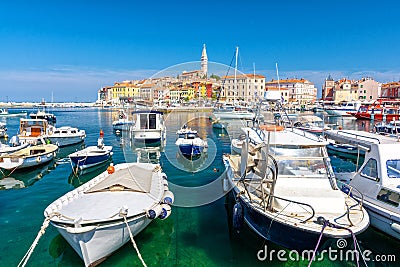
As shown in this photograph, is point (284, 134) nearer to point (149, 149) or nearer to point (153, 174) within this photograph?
point (153, 174)

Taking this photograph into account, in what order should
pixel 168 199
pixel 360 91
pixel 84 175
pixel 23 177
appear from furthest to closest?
1. pixel 360 91
2. pixel 84 175
3. pixel 23 177
4. pixel 168 199

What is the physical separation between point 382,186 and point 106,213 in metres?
8.64

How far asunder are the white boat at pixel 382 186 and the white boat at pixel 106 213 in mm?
6321

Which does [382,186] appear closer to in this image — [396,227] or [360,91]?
[396,227]

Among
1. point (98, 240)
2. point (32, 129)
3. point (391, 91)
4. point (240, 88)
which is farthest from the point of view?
point (391, 91)

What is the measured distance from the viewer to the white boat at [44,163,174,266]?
643cm

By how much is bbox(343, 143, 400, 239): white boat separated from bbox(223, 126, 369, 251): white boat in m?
1.27

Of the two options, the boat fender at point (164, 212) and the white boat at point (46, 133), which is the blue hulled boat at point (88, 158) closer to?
the white boat at point (46, 133)

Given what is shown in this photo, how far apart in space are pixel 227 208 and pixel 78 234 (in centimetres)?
613

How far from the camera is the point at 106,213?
22.9 ft

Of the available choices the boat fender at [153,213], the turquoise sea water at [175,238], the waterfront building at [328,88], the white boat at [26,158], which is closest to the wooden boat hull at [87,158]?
the turquoise sea water at [175,238]

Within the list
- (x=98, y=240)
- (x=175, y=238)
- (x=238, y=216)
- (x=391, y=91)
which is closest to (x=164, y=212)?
(x=175, y=238)

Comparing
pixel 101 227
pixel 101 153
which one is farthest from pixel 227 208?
pixel 101 153

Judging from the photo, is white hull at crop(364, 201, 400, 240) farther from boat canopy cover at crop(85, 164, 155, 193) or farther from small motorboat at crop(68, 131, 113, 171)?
small motorboat at crop(68, 131, 113, 171)
